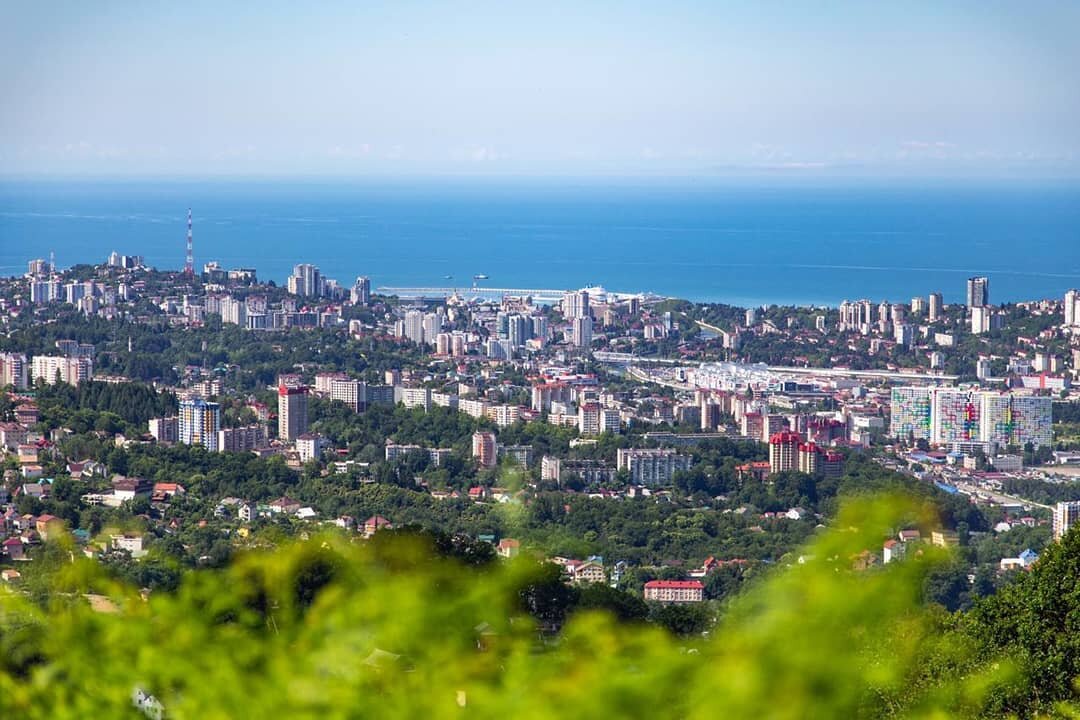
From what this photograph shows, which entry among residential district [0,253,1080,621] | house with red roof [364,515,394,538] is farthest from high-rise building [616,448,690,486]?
house with red roof [364,515,394,538]

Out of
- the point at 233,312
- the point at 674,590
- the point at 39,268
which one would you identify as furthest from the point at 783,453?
the point at 39,268

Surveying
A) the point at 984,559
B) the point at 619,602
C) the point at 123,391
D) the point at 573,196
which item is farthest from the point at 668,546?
the point at 573,196

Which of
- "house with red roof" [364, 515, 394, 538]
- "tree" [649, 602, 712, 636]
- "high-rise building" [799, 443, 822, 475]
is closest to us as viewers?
"tree" [649, 602, 712, 636]

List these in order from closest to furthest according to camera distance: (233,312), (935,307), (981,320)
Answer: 1. (981,320)
2. (935,307)
3. (233,312)

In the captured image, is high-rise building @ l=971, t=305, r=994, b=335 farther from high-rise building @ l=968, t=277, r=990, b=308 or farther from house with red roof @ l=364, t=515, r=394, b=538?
house with red roof @ l=364, t=515, r=394, b=538

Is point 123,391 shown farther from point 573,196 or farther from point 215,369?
point 573,196

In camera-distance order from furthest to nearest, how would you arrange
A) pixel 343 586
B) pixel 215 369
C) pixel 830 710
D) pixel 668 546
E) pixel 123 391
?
pixel 215 369 → pixel 123 391 → pixel 668 546 → pixel 343 586 → pixel 830 710

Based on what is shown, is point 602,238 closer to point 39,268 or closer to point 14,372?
point 39,268
